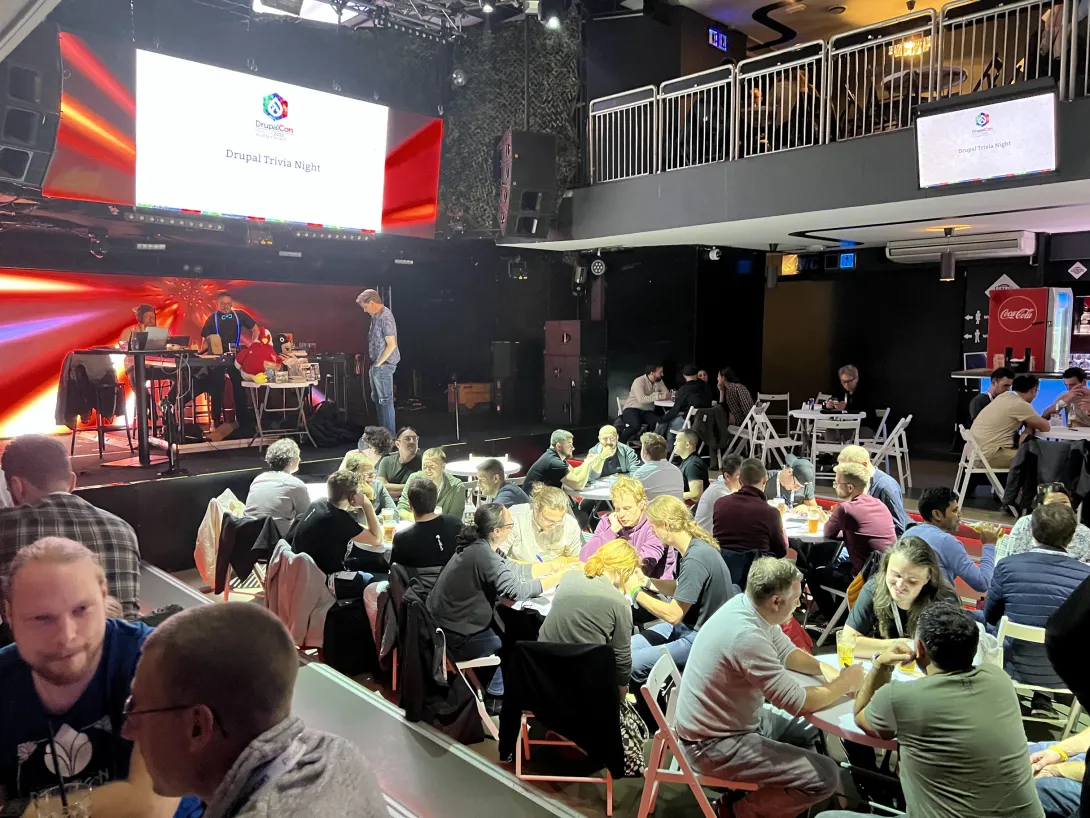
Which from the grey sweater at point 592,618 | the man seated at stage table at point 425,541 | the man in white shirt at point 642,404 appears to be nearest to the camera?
the grey sweater at point 592,618

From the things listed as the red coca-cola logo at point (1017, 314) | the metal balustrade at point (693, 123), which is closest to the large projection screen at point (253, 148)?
the metal balustrade at point (693, 123)

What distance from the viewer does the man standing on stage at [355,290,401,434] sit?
8312mm

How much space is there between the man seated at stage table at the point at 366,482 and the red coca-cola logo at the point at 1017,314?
839 cm

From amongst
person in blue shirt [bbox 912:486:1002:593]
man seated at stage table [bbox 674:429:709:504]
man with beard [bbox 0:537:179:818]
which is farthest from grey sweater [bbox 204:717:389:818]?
man seated at stage table [bbox 674:429:709:504]

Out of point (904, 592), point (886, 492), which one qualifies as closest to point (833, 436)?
point (886, 492)

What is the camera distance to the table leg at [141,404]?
664cm

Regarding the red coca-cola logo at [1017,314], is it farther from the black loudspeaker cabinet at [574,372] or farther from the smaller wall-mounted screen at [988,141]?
the black loudspeaker cabinet at [574,372]

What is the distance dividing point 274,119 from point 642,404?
568 centimetres

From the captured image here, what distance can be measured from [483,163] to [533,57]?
1.48 m

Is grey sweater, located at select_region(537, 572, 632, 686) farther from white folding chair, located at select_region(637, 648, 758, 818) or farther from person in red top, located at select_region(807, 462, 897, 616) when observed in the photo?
person in red top, located at select_region(807, 462, 897, 616)

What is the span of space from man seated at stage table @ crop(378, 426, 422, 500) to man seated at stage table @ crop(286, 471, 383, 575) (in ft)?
5.49

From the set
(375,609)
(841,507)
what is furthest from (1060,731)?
(375,609)

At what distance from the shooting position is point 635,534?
423 centimetres

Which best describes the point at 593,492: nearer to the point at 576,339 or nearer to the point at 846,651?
the point at 846,651
